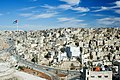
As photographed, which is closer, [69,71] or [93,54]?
[69,71]

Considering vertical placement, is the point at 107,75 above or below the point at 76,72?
above

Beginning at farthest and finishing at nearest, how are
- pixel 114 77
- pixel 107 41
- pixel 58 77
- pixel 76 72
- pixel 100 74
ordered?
pixel 107 41
pixel 76 72
pixel 58 77
pixel 114 77
pixel 100 74

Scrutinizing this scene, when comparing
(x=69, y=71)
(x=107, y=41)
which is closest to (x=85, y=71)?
(x=69, y=71)

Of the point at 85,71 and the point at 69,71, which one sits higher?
the point at 85,71

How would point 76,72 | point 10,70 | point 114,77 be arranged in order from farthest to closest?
point 76,72
point 10,70
point 114,77

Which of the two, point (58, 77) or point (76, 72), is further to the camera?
point (76, 72)

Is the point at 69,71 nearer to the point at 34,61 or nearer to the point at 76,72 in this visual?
the point at 76,72

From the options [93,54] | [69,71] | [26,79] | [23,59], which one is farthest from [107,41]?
[26,79]

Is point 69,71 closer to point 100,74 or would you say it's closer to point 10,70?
point 10,70

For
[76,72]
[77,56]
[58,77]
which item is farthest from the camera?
[77,56]
